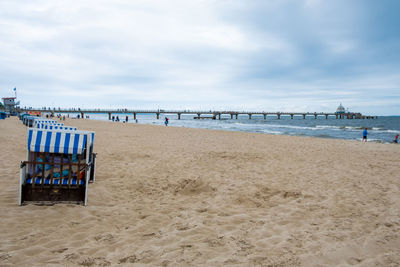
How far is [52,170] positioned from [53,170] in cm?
9

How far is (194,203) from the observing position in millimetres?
4793

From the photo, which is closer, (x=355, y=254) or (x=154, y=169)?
(x=355, y=254)

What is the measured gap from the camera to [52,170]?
13.8 feet

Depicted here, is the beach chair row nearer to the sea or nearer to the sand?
the sand

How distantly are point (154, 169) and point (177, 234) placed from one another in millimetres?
4279

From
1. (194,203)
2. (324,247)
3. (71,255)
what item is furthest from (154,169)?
(324,247)

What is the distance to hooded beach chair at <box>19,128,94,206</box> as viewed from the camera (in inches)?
165

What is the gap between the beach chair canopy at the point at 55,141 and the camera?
4203 mm

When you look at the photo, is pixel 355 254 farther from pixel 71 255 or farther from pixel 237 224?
pixel 71 255

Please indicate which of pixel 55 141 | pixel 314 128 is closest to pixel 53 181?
pixel 55 141

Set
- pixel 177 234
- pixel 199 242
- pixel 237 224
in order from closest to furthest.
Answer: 1. pixel 199 242
2. pixel 177 234
3. pixel 237 224

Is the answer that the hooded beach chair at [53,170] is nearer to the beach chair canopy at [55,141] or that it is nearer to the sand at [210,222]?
the beach chair canopy at [55,141]

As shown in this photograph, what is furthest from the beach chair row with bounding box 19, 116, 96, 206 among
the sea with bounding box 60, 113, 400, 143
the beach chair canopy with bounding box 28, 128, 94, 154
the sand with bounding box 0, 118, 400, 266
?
the sea with bounding box 60, 113, 400, 143

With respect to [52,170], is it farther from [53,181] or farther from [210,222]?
[210,222]
